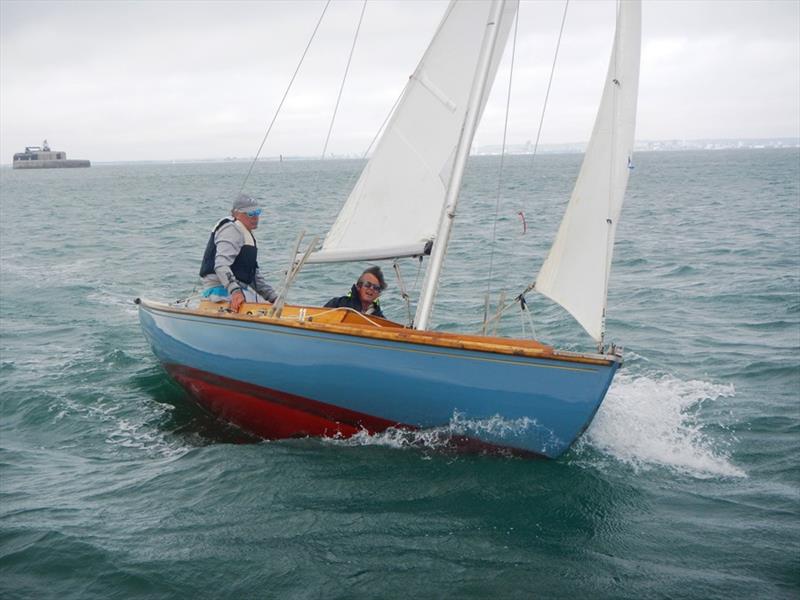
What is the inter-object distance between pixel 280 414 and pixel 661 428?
3.67 meters

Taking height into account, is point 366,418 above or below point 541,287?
below

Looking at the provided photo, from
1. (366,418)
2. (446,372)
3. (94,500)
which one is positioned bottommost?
(94,500)

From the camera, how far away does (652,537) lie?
537cm

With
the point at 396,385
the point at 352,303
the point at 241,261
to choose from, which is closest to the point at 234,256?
the point at 241,261

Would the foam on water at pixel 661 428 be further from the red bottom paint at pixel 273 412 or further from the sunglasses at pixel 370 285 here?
the sunglasses at pixel 370 285

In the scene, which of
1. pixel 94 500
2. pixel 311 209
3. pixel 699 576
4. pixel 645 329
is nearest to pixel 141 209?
pixel 311 209

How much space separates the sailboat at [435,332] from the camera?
5918 mm

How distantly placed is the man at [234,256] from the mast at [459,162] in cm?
205

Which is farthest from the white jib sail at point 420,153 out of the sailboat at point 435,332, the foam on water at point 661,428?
the foam on water at point 661,428

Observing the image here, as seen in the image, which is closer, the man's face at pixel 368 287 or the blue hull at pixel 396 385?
the blue hull at pixel 396 385

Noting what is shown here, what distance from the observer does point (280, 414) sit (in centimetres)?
714

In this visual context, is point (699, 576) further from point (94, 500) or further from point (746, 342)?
point (746, 342)

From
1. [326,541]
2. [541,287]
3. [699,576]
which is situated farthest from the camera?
[541,287]

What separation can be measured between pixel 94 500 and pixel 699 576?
449cm
